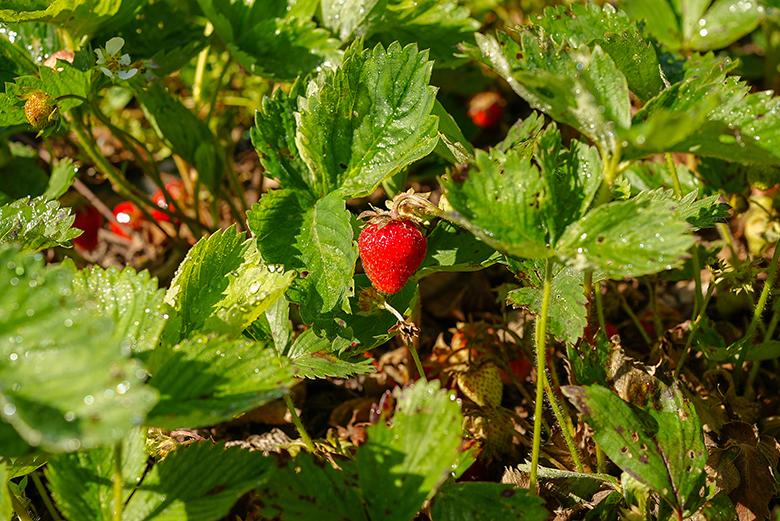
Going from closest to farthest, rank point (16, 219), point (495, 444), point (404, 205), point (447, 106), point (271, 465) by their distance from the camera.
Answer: point (271, 465)
point (404, 205)
point (16, 219)
point (495, 444)
point (447, 106)

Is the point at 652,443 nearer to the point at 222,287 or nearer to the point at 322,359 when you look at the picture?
the point at 322,359

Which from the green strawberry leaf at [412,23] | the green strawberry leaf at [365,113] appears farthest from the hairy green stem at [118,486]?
the green strawberry leaf at [412,23]

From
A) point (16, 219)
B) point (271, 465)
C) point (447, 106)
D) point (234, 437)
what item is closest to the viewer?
point (271, 465)

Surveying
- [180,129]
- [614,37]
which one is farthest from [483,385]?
[180,129]

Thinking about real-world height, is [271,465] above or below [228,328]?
below

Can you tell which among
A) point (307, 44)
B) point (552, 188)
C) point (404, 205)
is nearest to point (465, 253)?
point (404, 205)

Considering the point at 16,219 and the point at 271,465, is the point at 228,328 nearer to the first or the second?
the point at 271,465

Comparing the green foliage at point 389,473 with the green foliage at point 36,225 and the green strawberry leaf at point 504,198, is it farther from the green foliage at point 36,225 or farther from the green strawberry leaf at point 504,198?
the green foliage at point 36,225

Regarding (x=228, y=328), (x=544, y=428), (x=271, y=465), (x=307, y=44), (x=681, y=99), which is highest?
(x=307, y=44)

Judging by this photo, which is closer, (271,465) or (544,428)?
(271,465)

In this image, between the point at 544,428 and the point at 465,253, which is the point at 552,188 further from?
the point at 544,428
